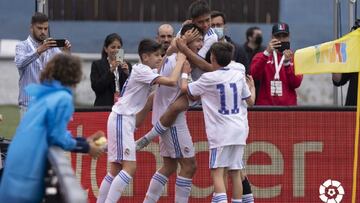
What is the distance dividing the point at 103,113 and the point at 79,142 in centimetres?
435

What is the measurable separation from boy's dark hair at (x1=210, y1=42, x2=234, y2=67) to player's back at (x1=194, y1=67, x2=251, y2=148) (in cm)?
10

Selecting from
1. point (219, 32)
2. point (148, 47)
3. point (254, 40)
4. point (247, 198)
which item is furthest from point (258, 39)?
point (148, 47)

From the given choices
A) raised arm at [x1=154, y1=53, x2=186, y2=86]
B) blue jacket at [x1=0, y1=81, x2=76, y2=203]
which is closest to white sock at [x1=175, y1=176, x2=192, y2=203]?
raised arm at [x1=154, y1=53, x2=186, y2=86]

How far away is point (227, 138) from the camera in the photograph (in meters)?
12.0

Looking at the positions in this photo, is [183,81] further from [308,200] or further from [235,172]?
[308,200]

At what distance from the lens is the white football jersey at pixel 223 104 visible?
39.5ft

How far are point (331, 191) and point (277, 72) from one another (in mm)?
1506

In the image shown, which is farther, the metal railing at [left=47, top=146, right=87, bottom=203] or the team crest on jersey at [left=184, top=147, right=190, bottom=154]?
the team crest on jersey at [left=184, top=147, right=190, bottom=154]

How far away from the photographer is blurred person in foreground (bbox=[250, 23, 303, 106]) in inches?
549

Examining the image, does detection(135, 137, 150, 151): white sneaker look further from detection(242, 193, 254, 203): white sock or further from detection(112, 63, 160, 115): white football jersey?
detection(242, 193, 254, 203): white sock

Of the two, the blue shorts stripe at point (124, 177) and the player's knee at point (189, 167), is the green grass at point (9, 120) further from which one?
the blue shorts stripe at point (124, 177)

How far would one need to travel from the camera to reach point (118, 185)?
12414 mm

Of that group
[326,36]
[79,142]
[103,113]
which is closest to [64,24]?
[326,36]

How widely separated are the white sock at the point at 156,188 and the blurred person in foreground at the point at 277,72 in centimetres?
191
